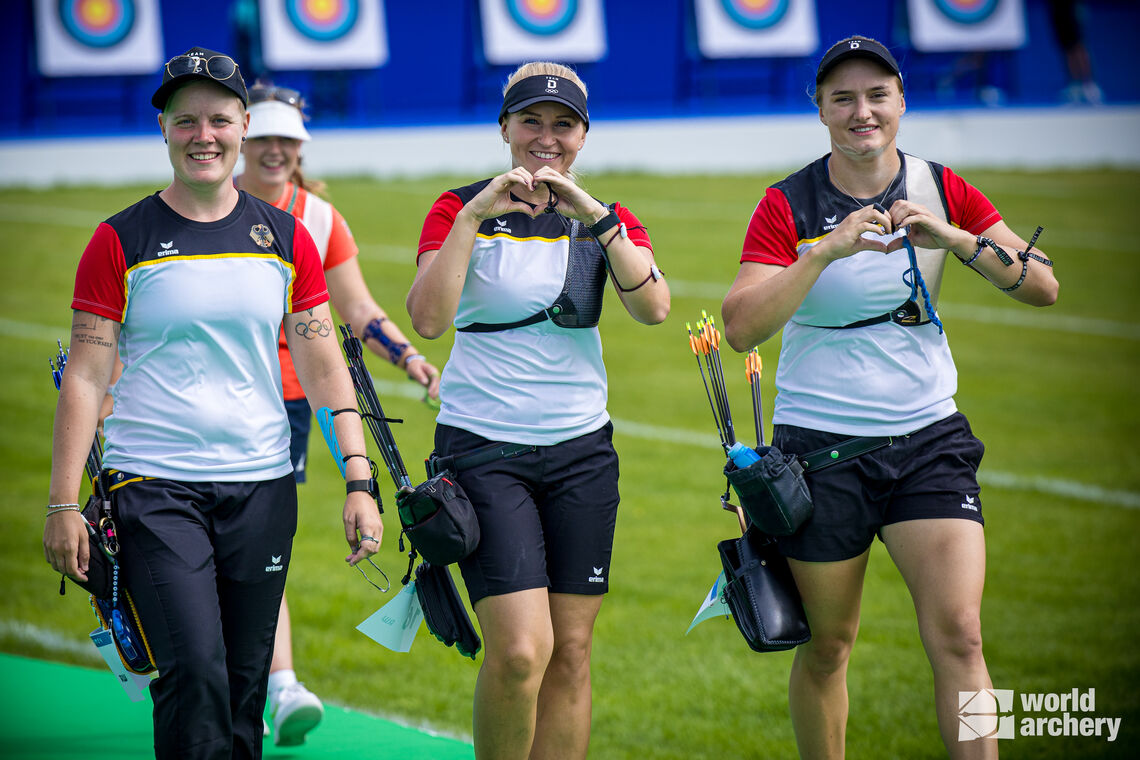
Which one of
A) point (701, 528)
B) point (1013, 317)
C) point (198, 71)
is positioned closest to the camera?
point (198, 71)

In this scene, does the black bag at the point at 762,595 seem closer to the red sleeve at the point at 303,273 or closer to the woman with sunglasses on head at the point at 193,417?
the woman with sunglasses on head at the point at 193,417

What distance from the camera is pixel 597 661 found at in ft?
22.2

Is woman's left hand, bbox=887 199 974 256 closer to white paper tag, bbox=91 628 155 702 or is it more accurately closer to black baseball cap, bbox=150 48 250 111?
black baseball cap, bbox=150 48 250 111

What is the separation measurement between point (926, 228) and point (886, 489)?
2.63 feet

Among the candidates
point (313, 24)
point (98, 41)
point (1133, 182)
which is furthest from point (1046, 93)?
point (98, 41)

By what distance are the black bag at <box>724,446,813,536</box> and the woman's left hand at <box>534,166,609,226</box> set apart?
0.88 meters

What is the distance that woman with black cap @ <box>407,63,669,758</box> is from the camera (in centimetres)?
401

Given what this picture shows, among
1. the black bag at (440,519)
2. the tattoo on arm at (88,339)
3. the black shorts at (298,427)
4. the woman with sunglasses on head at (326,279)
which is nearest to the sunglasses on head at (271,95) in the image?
the woman with sunglasses on head at (326,279)

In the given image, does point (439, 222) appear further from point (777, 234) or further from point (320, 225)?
point (320, 225)

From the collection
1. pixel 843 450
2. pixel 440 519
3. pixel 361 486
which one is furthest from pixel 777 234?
pixel 361 486

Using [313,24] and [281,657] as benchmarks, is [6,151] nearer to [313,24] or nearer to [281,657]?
[313,24]

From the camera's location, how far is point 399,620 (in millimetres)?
4359

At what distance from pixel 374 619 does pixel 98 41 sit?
A: 2019 centimetres

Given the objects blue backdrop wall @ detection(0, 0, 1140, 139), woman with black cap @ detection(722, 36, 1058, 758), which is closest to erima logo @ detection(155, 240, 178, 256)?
woman with black cap @ detection(722, 36, 1058, 758)
